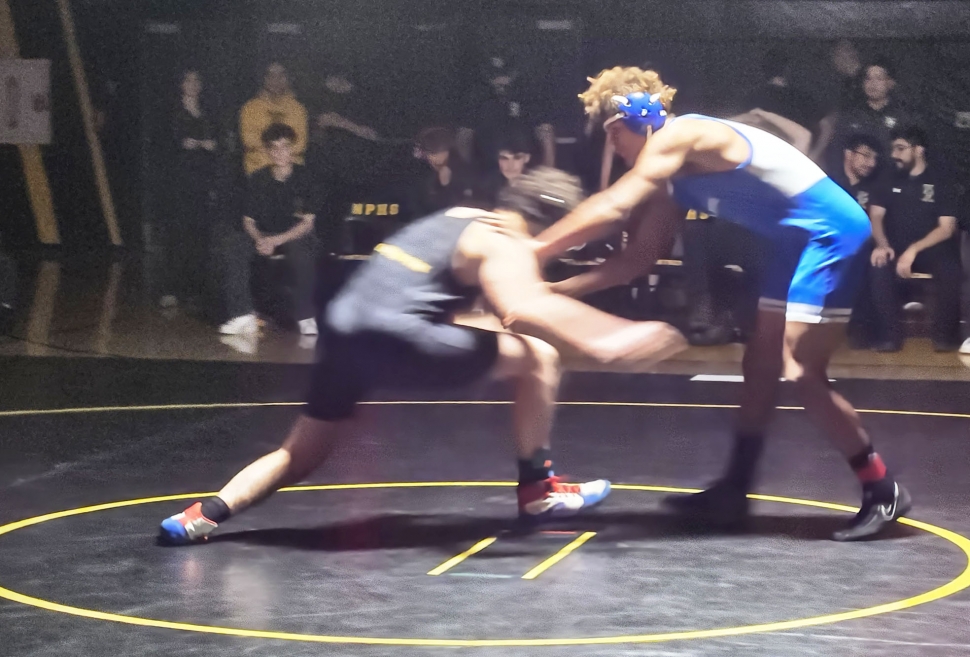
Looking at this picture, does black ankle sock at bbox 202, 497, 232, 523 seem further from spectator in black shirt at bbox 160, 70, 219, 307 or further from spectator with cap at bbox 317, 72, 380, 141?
spectator with cap at bbox 317, 72, 380, 141

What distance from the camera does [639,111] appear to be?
4285mm

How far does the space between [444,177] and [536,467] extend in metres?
4.87

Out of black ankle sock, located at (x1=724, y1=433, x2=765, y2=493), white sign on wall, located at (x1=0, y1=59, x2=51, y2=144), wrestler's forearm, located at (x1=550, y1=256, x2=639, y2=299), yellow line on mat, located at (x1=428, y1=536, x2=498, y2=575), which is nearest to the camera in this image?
yellow line on mat, located at (x1=428, y1=536, x2=498, y2=575)

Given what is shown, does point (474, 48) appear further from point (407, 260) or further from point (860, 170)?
point (407, 260)

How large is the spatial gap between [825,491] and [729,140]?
52.7 inches

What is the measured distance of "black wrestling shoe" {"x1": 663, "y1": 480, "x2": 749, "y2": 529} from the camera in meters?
4.52

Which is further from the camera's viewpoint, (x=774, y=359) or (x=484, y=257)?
(x=774, y=359)

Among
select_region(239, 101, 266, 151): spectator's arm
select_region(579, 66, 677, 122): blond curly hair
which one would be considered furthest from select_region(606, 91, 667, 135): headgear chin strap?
select_region(239, 101, 266, 151): spectator's arm

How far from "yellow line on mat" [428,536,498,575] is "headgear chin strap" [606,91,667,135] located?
1.20 meters

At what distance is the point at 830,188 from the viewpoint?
427 centimetres

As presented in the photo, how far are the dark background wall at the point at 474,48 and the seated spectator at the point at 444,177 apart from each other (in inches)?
90.6

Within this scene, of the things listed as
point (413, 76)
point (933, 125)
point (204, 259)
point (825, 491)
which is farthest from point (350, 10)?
point (825, 491)

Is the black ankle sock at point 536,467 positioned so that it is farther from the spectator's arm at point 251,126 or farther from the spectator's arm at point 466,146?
the spectator's arm at point 251,126

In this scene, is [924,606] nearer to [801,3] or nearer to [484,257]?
[484,257]
